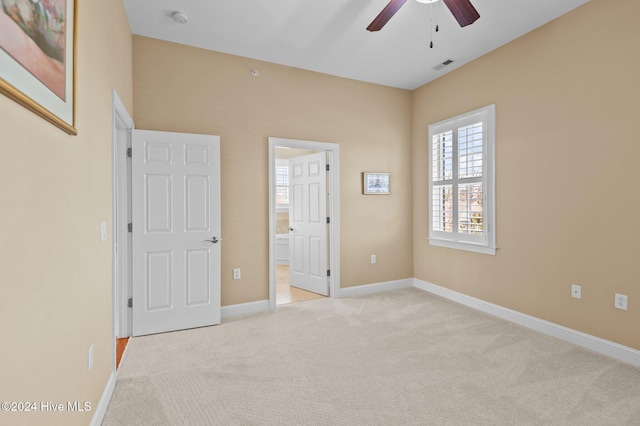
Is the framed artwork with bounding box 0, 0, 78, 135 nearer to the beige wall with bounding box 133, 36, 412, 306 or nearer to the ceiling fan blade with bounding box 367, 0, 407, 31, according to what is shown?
the ceiling fan blade with bounding box 367, 0, 407, 31

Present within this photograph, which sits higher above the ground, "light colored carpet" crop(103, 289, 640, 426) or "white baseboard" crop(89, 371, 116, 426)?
"white baseboard" crop(89, 371, 116, 426)

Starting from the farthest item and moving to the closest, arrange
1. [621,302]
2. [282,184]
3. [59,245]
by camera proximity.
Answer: [282,184] → [621,302] → [59,245]

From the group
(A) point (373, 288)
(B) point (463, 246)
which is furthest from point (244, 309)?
(B) point (463, 246)

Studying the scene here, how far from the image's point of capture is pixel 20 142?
108cm

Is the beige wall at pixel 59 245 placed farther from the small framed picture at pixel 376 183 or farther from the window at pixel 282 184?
the window at pixel 282 184

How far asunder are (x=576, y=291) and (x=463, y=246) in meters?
1.31

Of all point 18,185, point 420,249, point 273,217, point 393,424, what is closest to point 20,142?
point 18,185

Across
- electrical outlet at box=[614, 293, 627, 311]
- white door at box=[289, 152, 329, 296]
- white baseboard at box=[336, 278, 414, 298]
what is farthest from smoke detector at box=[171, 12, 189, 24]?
electrical outlet at box=[614, 293, 627, 311]

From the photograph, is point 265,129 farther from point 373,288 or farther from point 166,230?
point 373,288

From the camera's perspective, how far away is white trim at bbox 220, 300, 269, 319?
380 centimetres

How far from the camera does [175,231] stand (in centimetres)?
343

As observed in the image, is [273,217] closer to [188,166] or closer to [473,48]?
[188,166]

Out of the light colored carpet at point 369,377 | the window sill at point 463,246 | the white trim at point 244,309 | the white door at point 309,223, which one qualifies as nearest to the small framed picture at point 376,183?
the white door at point 309,223

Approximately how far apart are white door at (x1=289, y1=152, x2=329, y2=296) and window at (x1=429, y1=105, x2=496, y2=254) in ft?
5.13
